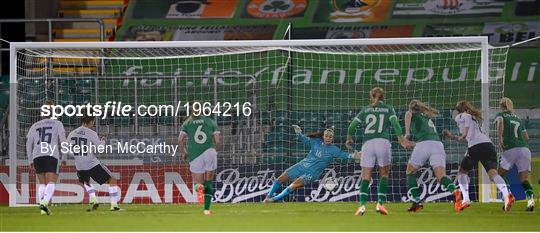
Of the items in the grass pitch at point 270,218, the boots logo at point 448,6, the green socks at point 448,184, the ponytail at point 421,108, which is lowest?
the grass pitch at point 270,218

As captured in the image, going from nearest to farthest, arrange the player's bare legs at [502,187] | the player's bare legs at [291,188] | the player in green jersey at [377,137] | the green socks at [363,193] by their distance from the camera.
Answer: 1. the green socks at [363,193]
2. the player in green jersey at [377,137]
3. the player's bare legs at [502,187]
4. the player's bare legs at [291,188]

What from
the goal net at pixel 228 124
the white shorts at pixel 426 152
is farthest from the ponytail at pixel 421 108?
the goal net at pixel 228 124

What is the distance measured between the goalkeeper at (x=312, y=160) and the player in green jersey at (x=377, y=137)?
9.44 feet

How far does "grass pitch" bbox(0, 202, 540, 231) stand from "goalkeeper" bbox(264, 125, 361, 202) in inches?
33.0

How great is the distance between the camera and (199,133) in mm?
17516

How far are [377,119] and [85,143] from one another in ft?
14.9

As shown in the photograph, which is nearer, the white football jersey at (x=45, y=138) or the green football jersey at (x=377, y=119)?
the green football jersey at (x=377, y=119)

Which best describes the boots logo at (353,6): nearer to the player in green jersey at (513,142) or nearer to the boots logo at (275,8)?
the boots logo at (275,8)

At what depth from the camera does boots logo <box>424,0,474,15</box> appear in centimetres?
2636

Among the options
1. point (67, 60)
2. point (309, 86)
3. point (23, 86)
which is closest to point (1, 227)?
point (23, 86)

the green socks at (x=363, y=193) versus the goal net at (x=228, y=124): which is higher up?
the goal net at (x=228, y=124)

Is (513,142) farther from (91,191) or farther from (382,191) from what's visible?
(91,191)

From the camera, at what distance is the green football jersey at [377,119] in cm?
1666

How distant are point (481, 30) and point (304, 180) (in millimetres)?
7486
